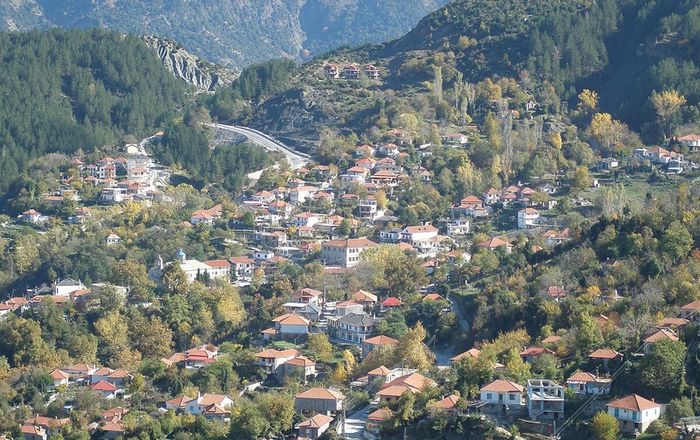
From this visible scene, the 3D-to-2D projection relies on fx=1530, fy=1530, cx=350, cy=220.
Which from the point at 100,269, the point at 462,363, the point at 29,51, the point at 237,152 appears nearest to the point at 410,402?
the point at 462,363

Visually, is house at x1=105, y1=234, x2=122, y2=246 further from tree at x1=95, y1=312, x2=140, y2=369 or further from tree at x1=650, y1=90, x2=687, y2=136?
tree at x1=650, y1=90, x2=687, y2=136

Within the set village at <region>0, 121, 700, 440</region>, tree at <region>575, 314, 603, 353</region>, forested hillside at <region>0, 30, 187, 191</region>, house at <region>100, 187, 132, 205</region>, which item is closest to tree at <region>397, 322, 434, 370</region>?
village at <region>0, 121, 700, 440</region>

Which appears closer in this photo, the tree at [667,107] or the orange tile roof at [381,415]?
the orange tile roof at [381,415]

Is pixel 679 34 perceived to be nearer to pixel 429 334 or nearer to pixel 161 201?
pixel 161 201

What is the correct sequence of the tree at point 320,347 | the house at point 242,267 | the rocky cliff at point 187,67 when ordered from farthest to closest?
1. the rocky cliff at point 187,67
2. the house at point 242,267
3. the tree at point 320,347

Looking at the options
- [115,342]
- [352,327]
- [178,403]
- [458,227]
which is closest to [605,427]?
[178,403]

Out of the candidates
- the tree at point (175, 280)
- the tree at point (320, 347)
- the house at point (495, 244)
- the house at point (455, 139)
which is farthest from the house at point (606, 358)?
the house at point (455, 139)

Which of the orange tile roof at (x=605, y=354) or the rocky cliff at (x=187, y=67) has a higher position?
the rocky cliff at (x=187, y=67)

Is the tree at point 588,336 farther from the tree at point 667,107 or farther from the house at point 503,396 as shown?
the tree at point 667,107
